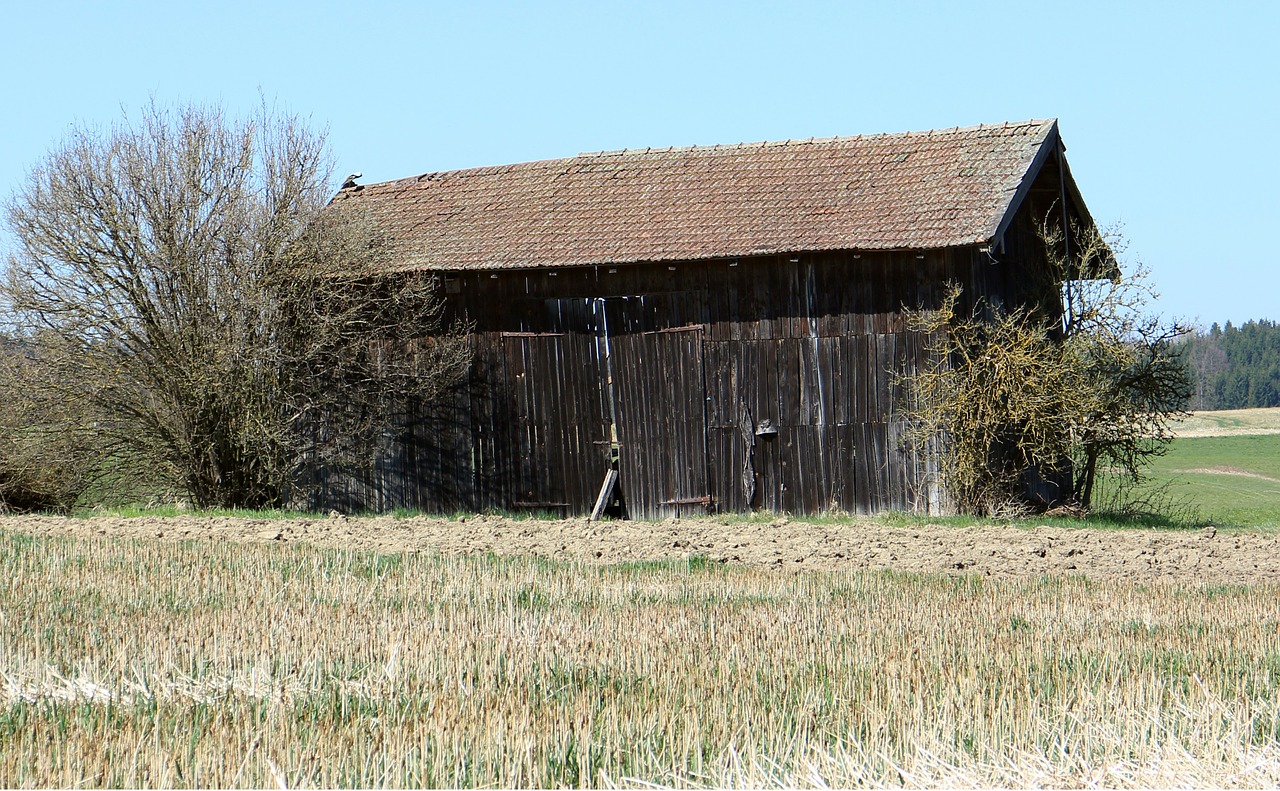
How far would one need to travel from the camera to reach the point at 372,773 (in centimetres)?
525

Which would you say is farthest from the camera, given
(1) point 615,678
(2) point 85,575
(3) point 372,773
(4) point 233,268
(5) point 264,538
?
(4) point 233,268

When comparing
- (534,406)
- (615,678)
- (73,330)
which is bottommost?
(615,678)

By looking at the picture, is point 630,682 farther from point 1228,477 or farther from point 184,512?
point 1228,477

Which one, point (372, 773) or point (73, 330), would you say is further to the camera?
point (73, 330)

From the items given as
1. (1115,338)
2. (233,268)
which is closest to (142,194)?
(233,268)

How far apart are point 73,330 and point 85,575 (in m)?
8.35

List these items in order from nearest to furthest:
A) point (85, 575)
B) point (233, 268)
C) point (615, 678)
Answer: point (615, 678)
point (85, 575)
point (233, 268)

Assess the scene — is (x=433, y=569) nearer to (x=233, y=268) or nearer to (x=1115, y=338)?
(x=233, y=268)

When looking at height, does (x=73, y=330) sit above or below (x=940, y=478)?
above

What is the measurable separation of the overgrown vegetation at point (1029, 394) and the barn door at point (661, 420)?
3156 mm

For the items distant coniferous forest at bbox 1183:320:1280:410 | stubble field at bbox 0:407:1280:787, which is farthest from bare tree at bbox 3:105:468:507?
distant coniferous forest at bbox 1183:320:1280:410

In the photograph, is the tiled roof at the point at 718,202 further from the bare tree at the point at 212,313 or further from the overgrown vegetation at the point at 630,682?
the overgrown vegetation at the point at 630,682

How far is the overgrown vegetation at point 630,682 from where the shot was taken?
17.4ft

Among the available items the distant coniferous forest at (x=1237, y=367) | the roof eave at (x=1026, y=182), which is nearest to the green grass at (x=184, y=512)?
the roof eave at (x=1026, y=182)
